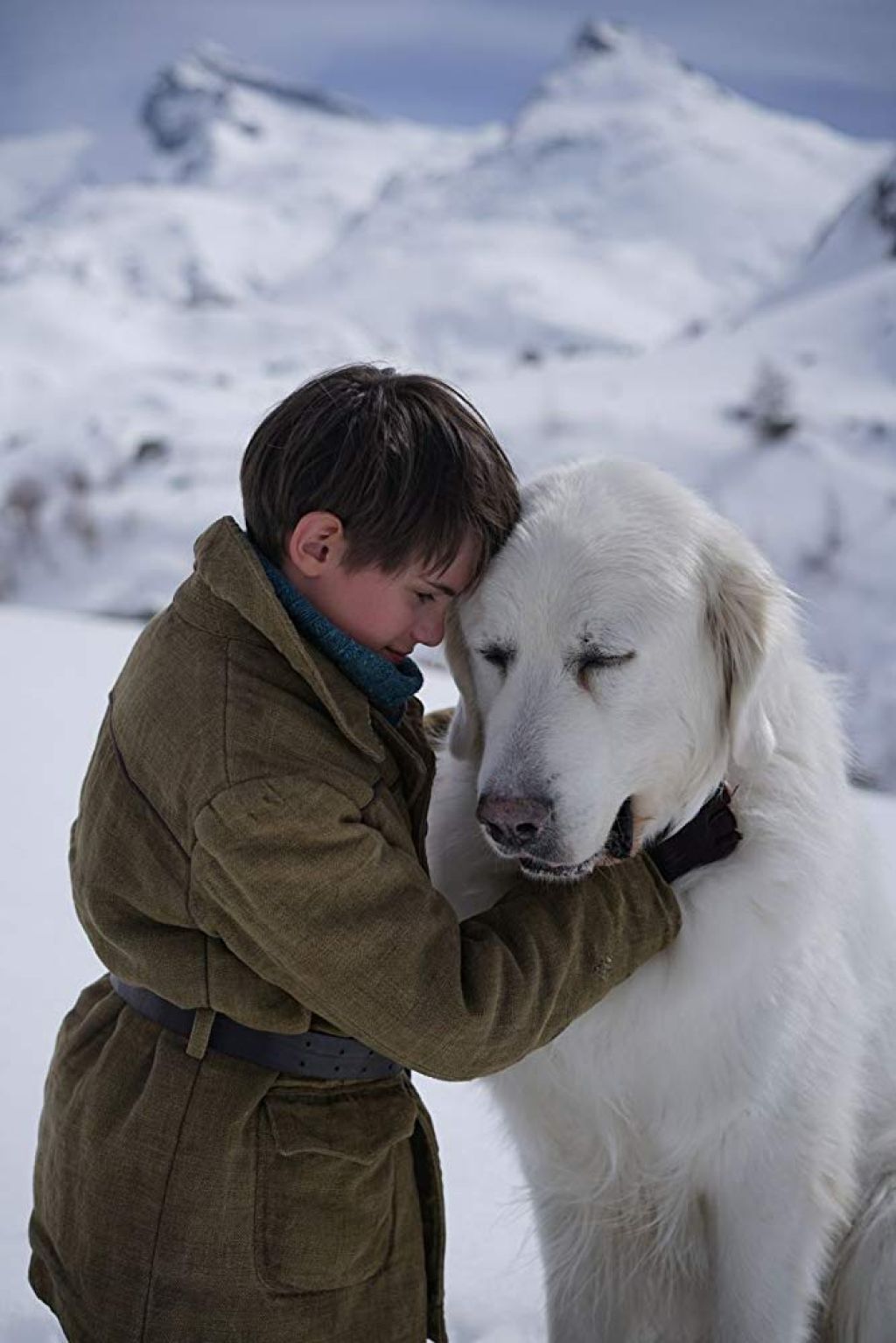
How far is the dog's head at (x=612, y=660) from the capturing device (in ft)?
5.29

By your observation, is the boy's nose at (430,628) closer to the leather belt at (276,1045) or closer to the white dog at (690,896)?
the white dog at (690,896)

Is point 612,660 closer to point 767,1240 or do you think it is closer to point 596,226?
point 767,1240

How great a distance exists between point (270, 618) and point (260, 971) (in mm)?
403

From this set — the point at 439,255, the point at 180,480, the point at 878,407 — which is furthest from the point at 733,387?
the point at 439,255

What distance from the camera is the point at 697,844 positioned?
1.78 m

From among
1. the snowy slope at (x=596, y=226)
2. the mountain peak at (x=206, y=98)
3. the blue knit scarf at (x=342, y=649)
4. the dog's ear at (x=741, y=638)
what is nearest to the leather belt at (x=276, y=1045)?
the blue knit scarf at (x=342, y=649)

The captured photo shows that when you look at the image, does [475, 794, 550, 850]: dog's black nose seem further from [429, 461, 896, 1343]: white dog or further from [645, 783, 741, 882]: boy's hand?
[645, 783, 741, 882]: boy's hand

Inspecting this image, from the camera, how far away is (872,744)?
1020 cm

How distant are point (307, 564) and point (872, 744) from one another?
9.32 m

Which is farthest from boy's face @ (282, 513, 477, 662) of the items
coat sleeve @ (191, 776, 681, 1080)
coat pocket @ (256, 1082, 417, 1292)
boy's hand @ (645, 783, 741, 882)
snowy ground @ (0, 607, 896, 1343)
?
snowy ground @ (0, 607, 896, 1343)

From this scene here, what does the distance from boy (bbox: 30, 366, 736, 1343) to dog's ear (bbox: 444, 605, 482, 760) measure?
5.7 inches

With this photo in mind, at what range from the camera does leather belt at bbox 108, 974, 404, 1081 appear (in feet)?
5.23

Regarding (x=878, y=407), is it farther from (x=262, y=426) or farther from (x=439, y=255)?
(x=439, y=255)

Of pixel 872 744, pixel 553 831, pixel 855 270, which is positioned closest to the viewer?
pixel 553 831
